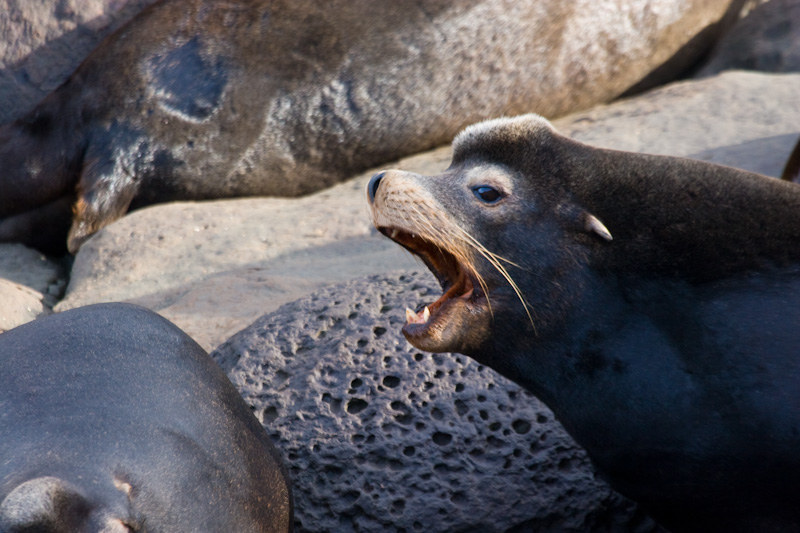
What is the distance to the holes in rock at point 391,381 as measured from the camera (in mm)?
3338

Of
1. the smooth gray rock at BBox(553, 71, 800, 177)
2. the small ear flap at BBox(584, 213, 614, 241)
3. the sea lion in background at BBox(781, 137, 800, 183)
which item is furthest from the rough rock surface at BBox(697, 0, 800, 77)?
the small ear flap at BBox(584, 213, 614, 241)

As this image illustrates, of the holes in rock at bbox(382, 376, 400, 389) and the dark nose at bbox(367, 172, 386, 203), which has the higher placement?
the dark nose at bbox(367, 172, 386, 203)

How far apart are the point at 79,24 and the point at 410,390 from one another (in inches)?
183

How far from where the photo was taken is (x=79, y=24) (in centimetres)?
650

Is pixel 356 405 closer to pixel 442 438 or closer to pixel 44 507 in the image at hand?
pixel 442 438

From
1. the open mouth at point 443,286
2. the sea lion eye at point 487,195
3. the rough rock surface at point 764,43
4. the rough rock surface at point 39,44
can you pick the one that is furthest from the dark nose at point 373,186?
the rough rock surface at point 764,43

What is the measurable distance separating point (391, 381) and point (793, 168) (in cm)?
315

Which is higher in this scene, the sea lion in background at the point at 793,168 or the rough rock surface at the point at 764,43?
the sea lion in background at the point at 793,168

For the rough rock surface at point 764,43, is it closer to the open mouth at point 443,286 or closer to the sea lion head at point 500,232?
the sea lion head at point 500,232

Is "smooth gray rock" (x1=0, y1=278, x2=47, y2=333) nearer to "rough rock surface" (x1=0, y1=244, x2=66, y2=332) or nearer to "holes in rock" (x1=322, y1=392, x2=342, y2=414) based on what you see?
"rough rock surface" (x1=0, y1=244, x2=66, y2=332)

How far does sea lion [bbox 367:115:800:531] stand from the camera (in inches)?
97.3

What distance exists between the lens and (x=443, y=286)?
3.01 m

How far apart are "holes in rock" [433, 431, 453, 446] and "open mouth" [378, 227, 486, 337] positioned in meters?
0.53

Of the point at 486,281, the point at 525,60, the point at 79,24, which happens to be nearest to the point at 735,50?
the point at 525,60
